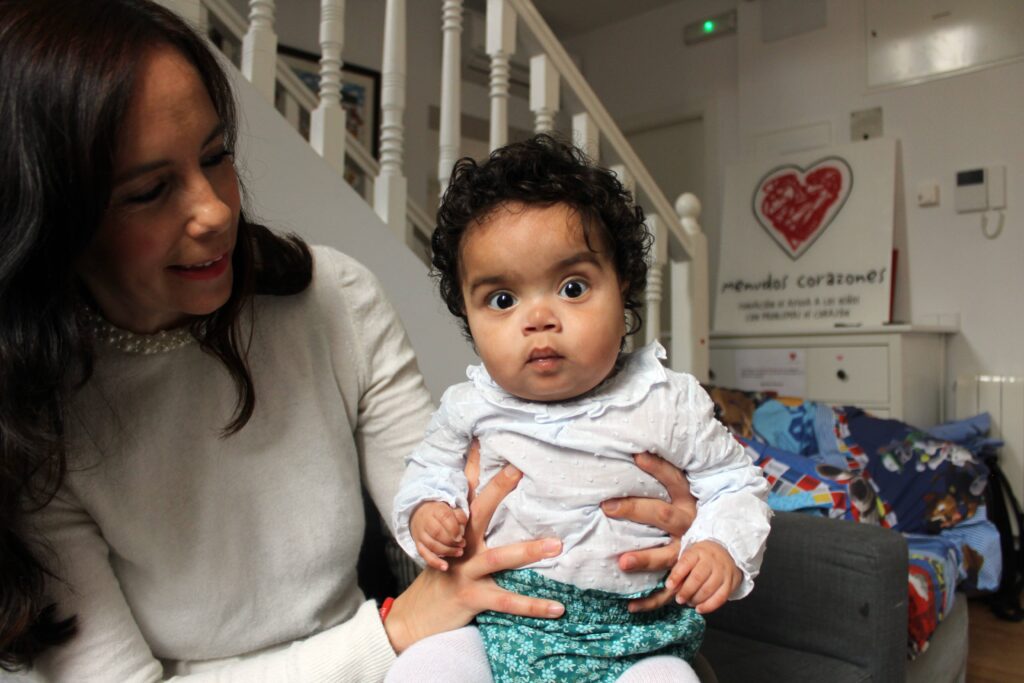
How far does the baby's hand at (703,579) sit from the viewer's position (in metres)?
0.67

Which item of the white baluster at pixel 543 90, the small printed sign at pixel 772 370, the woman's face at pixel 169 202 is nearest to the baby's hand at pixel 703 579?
the woman's face at pixel 169 202

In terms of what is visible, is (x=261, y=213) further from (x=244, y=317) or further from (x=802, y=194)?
(x=802, y=194)

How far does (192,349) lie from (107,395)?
107mm

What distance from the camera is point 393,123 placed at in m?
1.92

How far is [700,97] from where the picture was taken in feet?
13.9

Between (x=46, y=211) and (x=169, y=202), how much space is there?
0.11 metres

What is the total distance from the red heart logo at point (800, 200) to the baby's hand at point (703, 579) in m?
3.20

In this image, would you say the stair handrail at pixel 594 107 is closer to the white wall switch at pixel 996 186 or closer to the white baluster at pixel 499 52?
the white baluster at pixel 499 52

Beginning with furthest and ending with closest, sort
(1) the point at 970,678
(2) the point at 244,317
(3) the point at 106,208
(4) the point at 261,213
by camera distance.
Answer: (1) the point at 970,678
(4) the point at 261,213
(2) the point at 244,317
(3) the point at 106,208

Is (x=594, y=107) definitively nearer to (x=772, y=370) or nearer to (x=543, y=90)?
(x=543, y=90)

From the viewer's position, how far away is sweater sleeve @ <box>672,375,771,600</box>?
72cm

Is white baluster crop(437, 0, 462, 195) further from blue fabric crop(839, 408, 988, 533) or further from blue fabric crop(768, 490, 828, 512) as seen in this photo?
blue fabric crop(839, 408, 988, 533)

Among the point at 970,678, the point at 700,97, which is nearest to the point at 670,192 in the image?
the point at 700,97

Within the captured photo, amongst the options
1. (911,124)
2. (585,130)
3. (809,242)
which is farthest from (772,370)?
(585,130)
